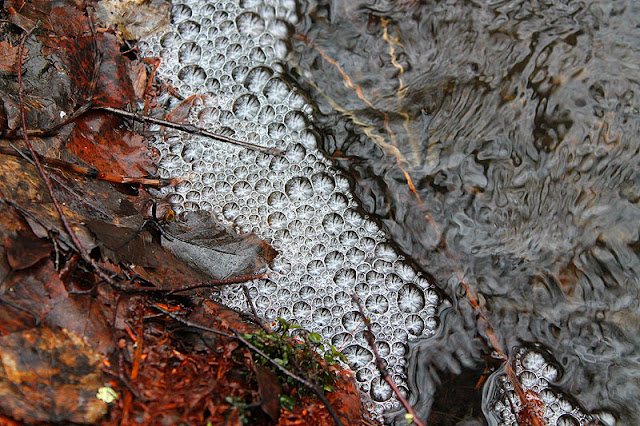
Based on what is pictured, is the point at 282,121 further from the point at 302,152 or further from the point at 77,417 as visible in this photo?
the point at 77,417

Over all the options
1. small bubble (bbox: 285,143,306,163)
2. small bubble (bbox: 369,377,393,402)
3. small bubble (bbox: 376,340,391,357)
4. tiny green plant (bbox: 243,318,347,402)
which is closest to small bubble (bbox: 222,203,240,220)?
small bubble (bbox: 285,143,306,163)

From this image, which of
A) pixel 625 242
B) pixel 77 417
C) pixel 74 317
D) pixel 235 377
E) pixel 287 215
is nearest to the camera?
pixel 77 417

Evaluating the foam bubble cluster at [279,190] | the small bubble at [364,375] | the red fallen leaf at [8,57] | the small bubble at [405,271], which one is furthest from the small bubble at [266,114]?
the small bubble at [364,375]

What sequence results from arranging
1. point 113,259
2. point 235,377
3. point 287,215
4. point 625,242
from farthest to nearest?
point 287,215
point 625,242
point 113,259
point 235,377

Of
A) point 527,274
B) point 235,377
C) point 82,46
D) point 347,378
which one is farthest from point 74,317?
point 527,274

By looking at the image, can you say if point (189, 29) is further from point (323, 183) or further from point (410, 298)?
point (410, 298)

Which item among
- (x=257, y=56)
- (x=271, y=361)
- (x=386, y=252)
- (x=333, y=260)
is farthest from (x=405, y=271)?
(x=257, y=56)

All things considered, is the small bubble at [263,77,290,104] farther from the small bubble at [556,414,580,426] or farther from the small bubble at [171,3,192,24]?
the small bubble at [556,414,580,426]
